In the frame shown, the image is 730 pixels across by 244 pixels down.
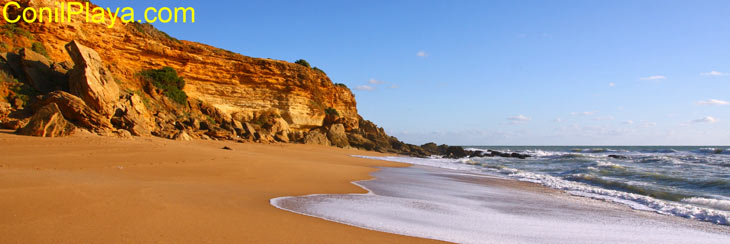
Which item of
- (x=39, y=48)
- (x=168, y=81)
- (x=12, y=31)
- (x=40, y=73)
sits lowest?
(x=40, y=73)

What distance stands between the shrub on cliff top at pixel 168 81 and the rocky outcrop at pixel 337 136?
410 inches

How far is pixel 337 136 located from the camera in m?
28.6

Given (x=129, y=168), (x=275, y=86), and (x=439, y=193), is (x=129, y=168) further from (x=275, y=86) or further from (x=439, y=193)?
(x=275, y=86)

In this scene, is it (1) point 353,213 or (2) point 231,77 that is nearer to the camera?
(1) point 353,213

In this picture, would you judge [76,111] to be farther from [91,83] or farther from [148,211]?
[148,211]

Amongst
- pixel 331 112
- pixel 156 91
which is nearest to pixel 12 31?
pixel 156 91

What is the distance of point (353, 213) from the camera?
13.9 feet

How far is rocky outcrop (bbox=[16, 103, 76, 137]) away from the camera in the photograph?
9.42m

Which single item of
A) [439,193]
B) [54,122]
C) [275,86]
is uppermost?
[275,86]

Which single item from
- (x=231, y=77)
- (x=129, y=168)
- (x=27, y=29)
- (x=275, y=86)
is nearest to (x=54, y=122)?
(x=129, y=168)

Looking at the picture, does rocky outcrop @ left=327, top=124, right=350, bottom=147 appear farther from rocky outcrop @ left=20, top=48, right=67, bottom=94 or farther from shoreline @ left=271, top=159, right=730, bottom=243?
shoreline @ left=271, top=159, right=730, bottom=243

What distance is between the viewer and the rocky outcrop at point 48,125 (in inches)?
371

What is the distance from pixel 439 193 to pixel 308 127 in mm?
23018

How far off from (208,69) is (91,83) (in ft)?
37.9
